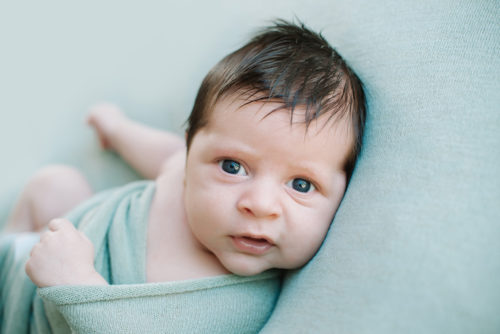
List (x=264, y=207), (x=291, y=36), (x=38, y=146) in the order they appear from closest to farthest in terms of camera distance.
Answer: (x=264, y=207), (x=291, y=36), (x=38, y=146)

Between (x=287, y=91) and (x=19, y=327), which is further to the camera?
(x=19, y=327)

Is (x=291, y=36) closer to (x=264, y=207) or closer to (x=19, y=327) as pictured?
(x=264, y=207)

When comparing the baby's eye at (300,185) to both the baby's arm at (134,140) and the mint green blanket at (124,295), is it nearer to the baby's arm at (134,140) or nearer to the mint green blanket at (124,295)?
the mint green blanket at (124,295)

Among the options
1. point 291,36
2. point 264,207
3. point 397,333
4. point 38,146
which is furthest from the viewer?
point 38,146

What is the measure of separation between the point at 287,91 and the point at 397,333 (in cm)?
43

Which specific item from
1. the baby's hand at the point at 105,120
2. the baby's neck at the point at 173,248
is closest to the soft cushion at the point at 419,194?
the baby's neck at the point at 173,248

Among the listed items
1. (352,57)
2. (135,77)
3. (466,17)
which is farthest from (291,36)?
(135,77)

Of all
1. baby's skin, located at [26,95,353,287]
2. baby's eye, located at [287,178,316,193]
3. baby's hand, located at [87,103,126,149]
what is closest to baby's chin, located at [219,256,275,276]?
baby's skin, located at [26,95,353,287]

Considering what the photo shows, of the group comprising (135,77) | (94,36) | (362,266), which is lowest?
(362,266)

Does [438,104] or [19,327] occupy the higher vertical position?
[438,104]

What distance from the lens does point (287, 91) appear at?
2.54 feet

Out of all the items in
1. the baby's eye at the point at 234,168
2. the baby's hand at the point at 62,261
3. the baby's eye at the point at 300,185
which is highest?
the baby's eye at the point at 234,168

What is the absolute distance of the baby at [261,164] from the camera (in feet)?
2.53

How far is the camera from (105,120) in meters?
1.40
